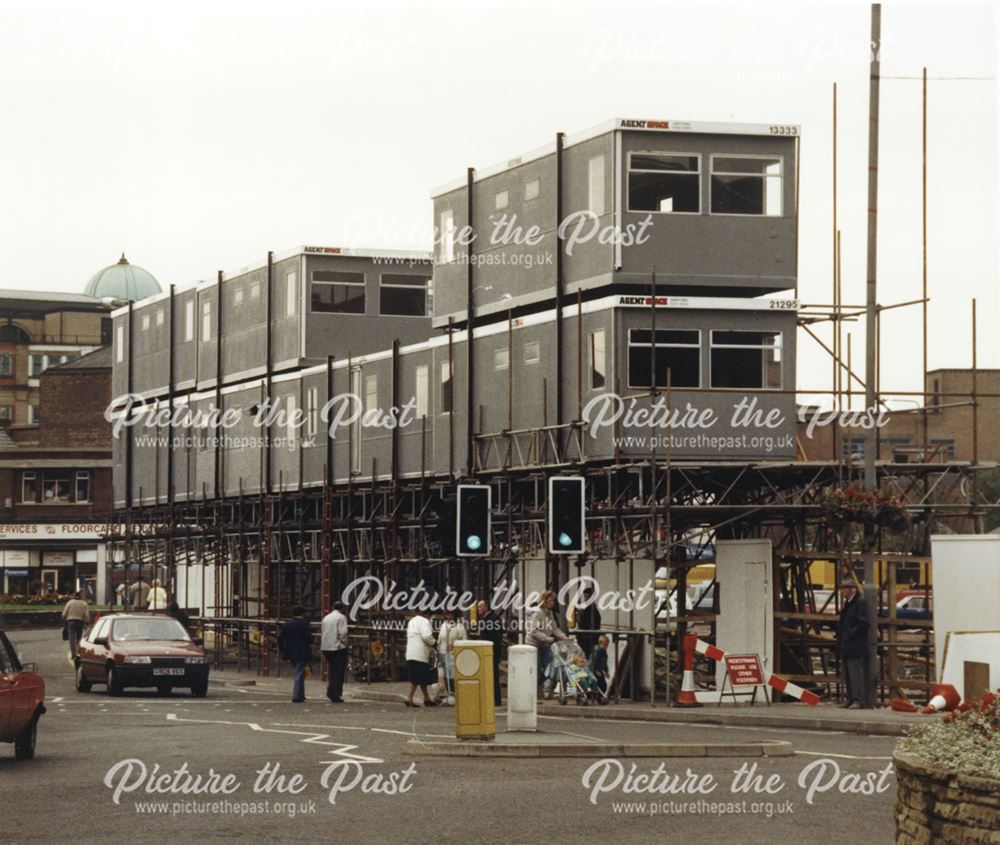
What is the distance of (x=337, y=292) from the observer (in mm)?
52938

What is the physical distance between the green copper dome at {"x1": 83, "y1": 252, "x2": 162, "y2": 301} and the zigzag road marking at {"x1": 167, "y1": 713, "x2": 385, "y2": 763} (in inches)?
4879

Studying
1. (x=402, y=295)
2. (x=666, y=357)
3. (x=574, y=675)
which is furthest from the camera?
(x=402, y=295)

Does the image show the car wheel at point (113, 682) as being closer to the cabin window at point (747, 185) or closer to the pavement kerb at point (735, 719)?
the pavement kerb at point (735, 719)

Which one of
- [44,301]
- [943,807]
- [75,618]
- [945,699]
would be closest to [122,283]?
[44,301]

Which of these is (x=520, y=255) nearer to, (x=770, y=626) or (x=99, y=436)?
(x=770, y=626)

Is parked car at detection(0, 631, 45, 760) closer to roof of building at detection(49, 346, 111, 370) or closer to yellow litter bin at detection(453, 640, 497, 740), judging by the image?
yellow litter bin at detection(453, 640, 497, 740)

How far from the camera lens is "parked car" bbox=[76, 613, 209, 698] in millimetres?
35125

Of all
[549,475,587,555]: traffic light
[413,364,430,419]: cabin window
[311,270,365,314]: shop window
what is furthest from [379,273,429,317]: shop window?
[549,475,587,555]: traffic light

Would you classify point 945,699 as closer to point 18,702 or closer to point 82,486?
point 18,702

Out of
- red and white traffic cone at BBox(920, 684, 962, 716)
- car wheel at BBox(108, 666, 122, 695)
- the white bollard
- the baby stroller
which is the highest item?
red and white traffic cone at BBox(920, 684, 962, 716)

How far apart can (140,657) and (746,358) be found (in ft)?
39.3

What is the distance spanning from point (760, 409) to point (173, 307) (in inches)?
1166

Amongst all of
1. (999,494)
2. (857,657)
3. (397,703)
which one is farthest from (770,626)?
(999,494)

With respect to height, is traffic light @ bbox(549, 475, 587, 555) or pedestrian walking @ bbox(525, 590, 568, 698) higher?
traffic light @ bbox(549, 475, 587, 555)
